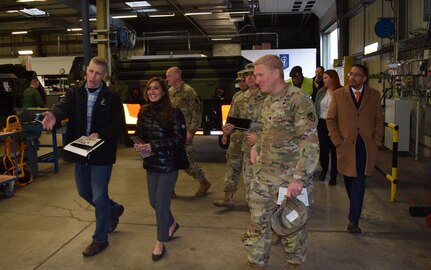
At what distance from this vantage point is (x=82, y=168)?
12.4ft

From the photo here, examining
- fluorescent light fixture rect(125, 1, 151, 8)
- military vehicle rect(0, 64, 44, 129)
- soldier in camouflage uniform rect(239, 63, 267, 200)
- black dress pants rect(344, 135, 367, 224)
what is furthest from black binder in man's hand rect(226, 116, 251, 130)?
fluorescent light fixture rect(125, 1, 151, 8)

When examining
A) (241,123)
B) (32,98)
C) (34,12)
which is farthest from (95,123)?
(34,12)

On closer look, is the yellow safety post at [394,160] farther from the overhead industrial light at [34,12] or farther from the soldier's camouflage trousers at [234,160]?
the overhead industrial light at [34,12]

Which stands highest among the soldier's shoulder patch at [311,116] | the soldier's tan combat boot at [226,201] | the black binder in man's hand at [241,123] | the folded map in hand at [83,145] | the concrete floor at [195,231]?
the soldier's shoulder patch at [311,116]

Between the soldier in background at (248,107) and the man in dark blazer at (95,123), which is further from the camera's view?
the soldier in background at (248,107)

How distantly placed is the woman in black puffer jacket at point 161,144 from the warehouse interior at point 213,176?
18.1 inches

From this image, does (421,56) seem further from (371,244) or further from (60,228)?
(60,228)

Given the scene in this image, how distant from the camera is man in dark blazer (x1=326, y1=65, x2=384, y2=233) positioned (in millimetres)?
4125

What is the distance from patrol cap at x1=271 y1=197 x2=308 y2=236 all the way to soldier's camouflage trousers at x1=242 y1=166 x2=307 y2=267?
188 mm

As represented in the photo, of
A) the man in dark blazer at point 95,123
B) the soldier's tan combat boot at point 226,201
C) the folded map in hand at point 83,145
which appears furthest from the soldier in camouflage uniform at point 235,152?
the folded map in hand at point 83,145

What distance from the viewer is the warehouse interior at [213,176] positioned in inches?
153

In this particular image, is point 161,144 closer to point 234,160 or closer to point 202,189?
point 234,160

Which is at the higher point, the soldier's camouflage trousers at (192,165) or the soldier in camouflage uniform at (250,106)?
the soldier in camouflage uniform at (250,106)

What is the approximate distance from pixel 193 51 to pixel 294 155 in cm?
2200
